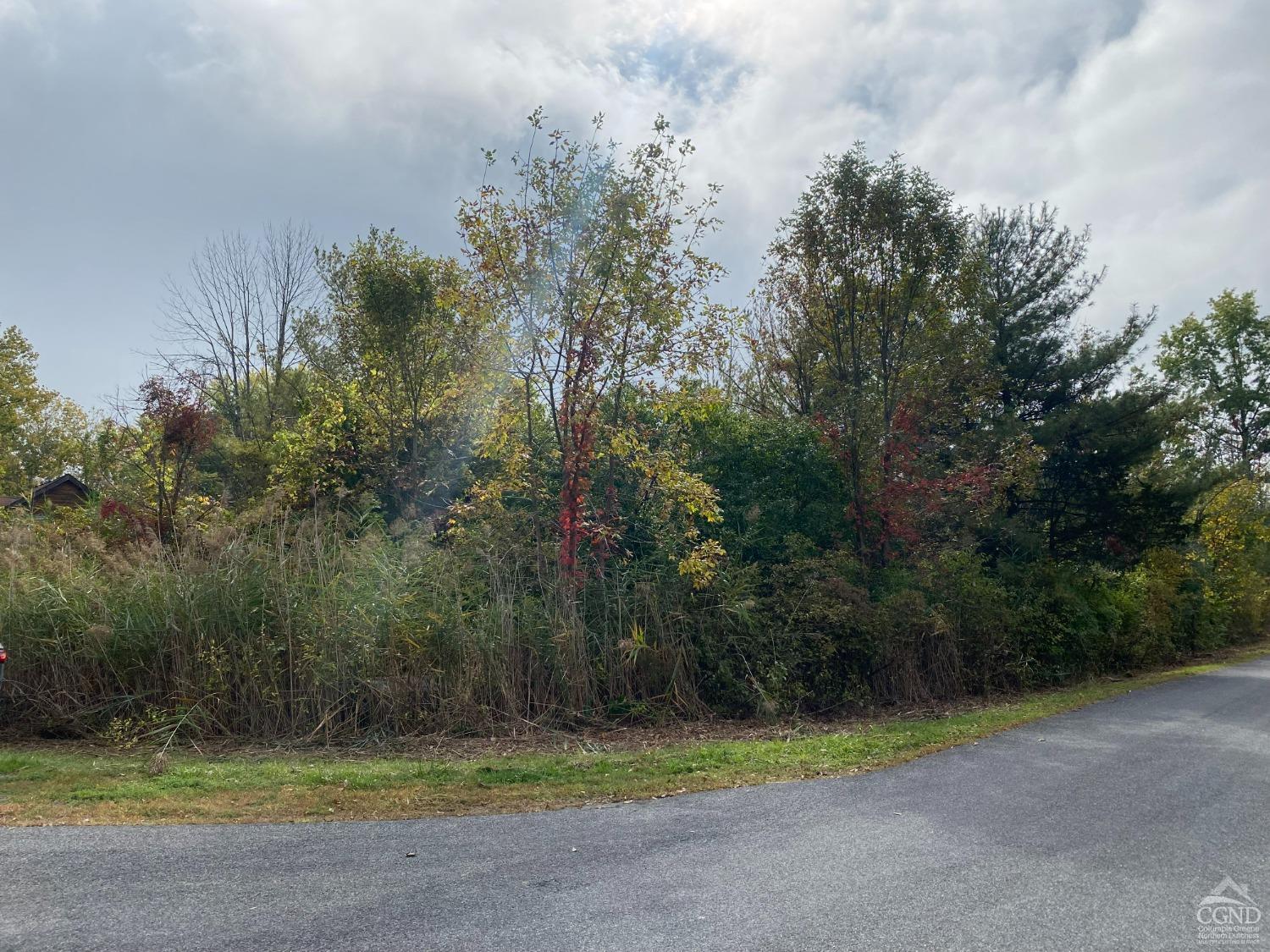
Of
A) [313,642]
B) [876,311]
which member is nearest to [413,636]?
[313,642]

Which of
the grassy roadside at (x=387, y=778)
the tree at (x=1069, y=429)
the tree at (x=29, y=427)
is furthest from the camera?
the tree at (x=29, y=427)

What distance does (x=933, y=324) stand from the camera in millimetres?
15633

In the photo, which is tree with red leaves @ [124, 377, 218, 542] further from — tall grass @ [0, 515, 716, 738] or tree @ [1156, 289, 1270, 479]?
tree @ [1156, 289, 1270, 479]

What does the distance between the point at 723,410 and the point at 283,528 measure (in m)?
7.82

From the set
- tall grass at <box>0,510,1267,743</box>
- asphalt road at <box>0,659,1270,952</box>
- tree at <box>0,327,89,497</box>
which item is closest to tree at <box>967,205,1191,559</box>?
tall grass at <box>0,510,1267,743</box>

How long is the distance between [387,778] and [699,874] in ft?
11.5

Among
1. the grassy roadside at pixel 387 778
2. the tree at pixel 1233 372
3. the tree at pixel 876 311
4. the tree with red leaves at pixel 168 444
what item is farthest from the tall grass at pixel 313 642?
the tree at pixel 1233 372

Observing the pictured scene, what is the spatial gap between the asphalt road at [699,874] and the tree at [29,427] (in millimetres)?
20313

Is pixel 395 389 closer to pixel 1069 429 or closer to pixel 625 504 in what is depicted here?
pixel 625 504

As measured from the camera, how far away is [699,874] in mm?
4730

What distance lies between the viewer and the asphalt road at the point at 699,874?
394cm

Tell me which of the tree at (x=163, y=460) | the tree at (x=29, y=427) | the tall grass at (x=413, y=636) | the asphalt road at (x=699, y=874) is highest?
the tree at (x=29, y=427)

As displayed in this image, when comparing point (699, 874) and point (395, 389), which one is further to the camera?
point (395, 389)

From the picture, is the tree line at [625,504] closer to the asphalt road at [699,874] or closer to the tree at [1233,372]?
the asphalt road at [699,874]
